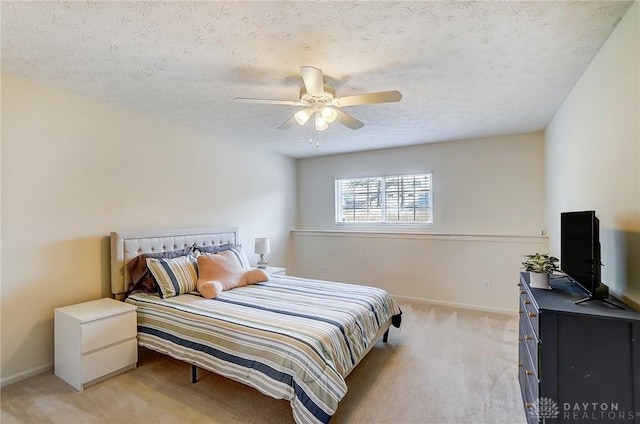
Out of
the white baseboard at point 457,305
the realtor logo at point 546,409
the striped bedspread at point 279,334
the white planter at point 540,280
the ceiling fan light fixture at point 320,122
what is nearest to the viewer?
the realtor logo at point 546,409

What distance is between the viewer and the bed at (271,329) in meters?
1.91

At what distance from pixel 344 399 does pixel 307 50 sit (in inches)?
98.1

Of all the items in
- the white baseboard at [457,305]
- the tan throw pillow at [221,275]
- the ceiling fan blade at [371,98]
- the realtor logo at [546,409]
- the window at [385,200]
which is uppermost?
the ceiling fan blade at [371,98]

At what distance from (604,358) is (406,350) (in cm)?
182

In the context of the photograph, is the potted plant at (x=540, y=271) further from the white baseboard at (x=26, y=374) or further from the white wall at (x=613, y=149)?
the white baseboard at (x=26, y=374)

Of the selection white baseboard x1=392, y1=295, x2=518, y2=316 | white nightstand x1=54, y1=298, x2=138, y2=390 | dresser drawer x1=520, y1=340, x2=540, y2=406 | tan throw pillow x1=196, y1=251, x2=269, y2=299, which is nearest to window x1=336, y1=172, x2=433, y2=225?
white baseboard x1=392, y1=295, x2=518, y2=316

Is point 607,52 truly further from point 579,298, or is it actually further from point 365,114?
point 365,114

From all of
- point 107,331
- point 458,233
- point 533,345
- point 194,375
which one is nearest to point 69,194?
point 107,331

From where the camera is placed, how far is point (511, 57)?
2186 mm

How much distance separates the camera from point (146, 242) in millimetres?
3256

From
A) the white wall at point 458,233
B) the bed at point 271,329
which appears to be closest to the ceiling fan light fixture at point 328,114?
the bed at point 271,329

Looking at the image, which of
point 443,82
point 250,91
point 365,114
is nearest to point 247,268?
point 250,91

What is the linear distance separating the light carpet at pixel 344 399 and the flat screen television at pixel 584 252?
1.01 m

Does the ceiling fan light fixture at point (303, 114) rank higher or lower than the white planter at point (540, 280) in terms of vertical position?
higher
